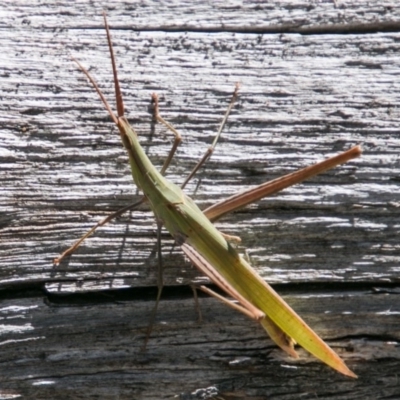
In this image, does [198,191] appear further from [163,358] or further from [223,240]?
[163,358]

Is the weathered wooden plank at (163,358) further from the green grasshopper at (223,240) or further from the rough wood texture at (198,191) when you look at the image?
the green grasshopper at (223,240)

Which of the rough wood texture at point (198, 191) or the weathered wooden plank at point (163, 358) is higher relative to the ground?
the rough wood texture at point (198, 191)

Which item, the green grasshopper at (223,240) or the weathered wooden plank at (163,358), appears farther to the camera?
the weathered wooden plank at (163,358)

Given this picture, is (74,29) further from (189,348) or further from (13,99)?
(189,348)

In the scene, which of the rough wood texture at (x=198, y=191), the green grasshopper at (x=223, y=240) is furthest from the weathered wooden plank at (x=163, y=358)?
the green grasshopper at (x=223, y=240)

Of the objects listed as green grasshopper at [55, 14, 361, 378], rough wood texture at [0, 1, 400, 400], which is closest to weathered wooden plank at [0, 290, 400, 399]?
rough wood texture at [0, 1, 400, 400]
